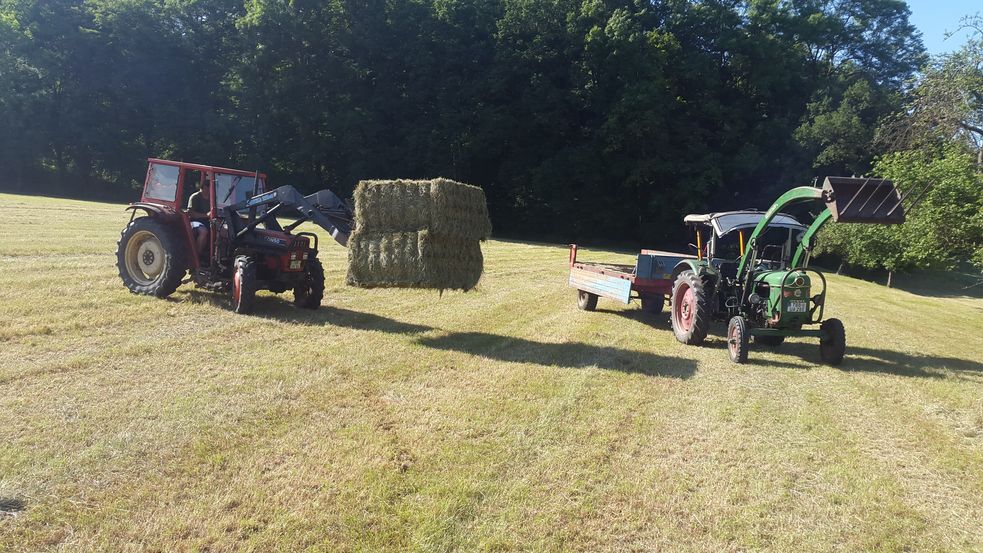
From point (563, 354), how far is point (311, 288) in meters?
4.07

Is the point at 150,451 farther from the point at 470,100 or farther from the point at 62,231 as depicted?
the point at 470,100

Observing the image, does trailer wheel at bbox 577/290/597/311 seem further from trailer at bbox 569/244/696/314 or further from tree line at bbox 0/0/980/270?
tree line at bbox 0/0/980/270

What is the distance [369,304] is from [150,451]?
19.9ft

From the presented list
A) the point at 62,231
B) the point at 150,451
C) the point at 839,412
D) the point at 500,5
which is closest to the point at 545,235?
the point at 500,5

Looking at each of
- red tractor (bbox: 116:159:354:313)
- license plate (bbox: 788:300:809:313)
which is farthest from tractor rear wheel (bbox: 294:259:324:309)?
license plate (bbox: 788:300:809:313)

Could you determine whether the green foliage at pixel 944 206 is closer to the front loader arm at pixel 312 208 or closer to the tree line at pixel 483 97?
the tree line at pixel 483 97

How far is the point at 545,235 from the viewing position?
35.9 m

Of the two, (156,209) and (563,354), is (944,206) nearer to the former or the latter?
(563,354)

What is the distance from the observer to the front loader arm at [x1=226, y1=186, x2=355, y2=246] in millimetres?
8148

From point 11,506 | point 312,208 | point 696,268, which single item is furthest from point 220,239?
point 696,268

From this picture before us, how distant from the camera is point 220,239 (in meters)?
8.92

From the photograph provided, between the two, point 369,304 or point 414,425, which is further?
point 369,304

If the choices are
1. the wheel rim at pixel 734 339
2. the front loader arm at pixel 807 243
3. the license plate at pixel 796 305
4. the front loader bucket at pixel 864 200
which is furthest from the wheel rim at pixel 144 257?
the front loader bucket at pixel 864 200

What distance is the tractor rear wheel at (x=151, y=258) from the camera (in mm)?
8820
